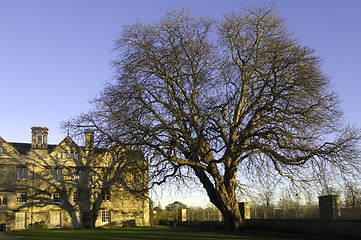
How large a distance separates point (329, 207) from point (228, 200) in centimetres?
583

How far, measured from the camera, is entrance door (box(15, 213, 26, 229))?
4256 cm

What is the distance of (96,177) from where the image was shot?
1870 inches

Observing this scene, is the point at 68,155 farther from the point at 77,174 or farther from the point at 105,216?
the point at 105,216

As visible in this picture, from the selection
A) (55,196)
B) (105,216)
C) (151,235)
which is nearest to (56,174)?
(55,196)

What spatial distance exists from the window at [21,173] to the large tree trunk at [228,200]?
91.0ft

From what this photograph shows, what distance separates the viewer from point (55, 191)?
4519 centimetres

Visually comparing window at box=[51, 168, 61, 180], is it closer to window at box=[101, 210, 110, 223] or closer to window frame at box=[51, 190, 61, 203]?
window frame at box=[51, 190, 61, 203]

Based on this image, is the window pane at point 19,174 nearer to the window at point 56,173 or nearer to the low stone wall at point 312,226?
the window at point 56,173

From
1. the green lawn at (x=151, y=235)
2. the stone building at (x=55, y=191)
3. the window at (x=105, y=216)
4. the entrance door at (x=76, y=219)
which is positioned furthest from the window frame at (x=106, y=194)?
the green lawn at (x=151, y=235)

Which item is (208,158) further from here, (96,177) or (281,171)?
(96,177)

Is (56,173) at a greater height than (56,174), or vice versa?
(56,173)

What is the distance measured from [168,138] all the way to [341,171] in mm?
9285

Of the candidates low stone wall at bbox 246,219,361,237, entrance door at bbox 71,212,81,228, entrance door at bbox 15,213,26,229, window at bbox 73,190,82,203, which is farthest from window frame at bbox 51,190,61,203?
low stone wall at bbox 246,219,361,237

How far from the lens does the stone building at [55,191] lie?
43.1 meters
